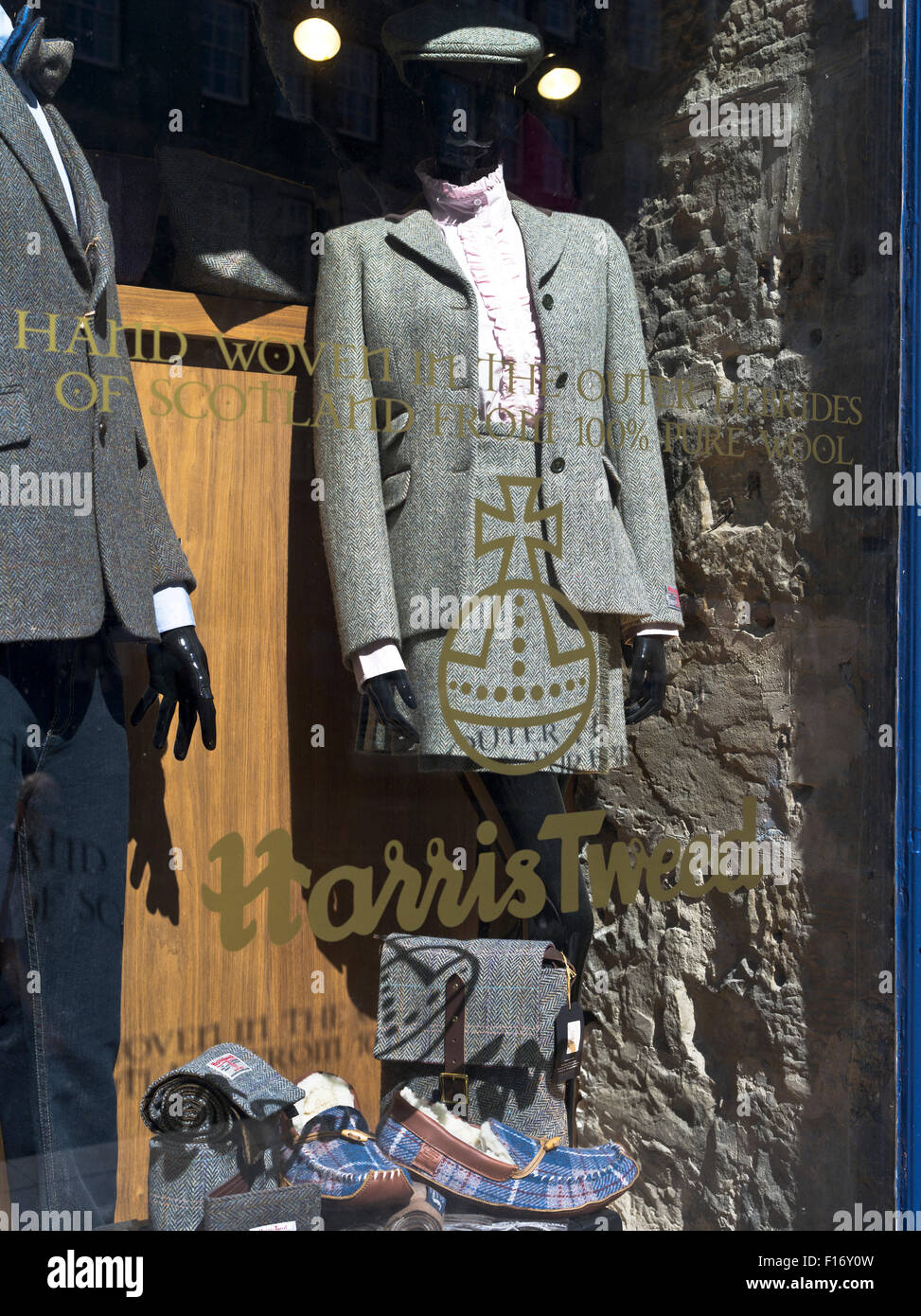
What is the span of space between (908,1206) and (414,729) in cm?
125

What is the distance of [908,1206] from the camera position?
2.35m

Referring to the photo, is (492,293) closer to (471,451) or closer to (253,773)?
(471,451)

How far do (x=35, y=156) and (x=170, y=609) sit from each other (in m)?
0.73

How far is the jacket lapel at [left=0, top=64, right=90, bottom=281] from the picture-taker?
1.96 m

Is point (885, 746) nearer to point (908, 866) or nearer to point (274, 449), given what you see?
point (908, 866)

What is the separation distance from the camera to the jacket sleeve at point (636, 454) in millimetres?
2502

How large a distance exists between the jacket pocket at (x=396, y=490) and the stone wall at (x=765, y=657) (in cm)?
61

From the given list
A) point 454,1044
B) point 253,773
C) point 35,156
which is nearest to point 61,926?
point 253,773

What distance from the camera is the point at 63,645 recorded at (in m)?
2.00

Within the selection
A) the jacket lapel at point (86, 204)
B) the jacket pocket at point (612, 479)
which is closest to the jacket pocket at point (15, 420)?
the jacket lapel at point (86, 204)

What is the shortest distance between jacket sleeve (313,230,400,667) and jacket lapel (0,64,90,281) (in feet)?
1.62

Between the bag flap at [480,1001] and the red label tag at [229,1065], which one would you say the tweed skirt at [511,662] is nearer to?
the bag flap at [480,1001]

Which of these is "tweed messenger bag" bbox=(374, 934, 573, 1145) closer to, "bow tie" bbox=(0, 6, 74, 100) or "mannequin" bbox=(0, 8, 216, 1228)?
"mannequin" bbox=(0, 8, 216, 1228)

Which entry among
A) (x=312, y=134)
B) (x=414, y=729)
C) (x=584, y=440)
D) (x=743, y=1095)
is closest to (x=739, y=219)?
(x=584, y=440)
